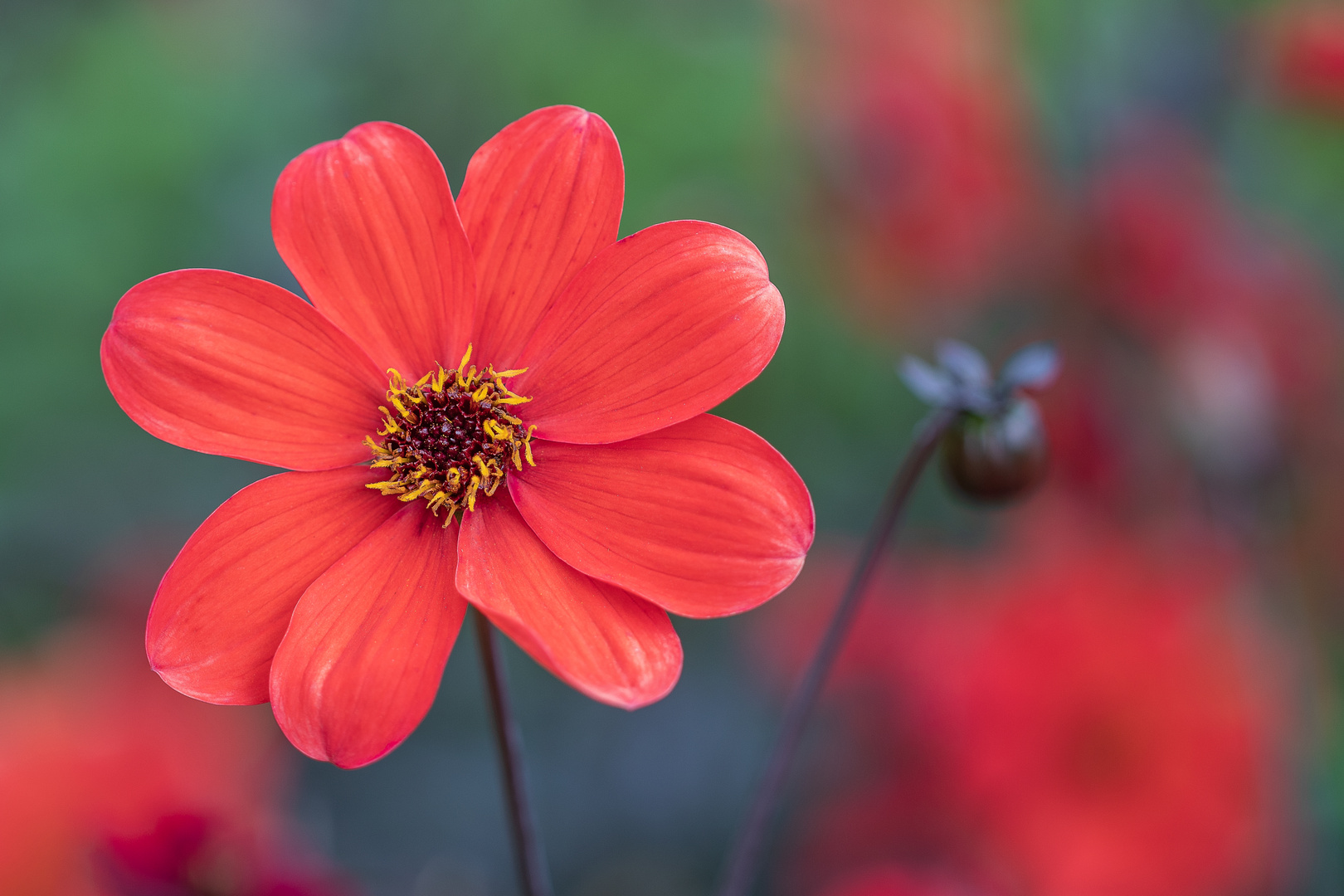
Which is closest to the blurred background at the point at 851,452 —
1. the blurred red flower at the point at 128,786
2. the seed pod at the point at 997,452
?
the blurred red flower at the point at 128,786

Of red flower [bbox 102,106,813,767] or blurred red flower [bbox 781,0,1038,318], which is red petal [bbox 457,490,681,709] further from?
blurred red flower [bbox 781,0,1038,318]

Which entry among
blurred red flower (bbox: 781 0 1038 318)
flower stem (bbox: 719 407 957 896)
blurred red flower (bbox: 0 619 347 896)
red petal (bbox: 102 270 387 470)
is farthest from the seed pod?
blurred red flower (bbox: 781 0 1038 318)

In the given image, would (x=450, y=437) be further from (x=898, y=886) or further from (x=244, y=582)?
(x=898, y=886)

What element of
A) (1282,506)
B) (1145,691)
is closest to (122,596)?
(1145,691)

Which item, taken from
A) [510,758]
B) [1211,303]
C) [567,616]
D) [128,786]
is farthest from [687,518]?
[1211,303]

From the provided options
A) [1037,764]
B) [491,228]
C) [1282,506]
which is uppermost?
[491,228]

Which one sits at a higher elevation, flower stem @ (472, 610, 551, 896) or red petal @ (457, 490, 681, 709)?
red petal @ (457, 490, 681, 709)

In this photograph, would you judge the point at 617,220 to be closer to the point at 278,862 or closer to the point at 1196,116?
the point at 278,862
